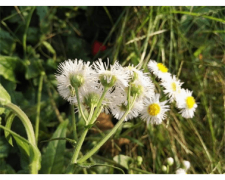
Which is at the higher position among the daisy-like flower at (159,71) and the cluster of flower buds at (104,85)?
the daisy-like flower at (159,71)

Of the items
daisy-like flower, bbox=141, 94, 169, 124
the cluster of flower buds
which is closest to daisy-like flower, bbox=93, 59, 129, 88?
the cluster of flower buds

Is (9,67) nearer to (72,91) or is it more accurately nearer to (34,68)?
(34,68)

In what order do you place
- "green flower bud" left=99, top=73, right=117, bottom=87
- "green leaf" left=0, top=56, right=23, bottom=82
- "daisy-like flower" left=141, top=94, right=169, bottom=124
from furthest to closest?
1. "green leaf" left=0, top=56, right=23, bottom=82
2. "daisy-like flower" left=141, top=94, right=169, bottom=124
3. "green flower bud" left=99, top=73, right=117, bottom=87

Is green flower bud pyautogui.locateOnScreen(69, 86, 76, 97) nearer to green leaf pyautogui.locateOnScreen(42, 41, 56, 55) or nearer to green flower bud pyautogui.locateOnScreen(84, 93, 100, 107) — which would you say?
green flower bud pyautogui.locateOnScreen(84, 93, 100, 107)

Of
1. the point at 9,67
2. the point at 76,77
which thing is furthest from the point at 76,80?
the point at 9,67

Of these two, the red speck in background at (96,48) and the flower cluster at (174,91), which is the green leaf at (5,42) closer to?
the red speck in background at (96,48)

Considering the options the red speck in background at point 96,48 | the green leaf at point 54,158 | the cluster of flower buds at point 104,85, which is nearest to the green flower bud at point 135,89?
the cluster of flower buds at point 104,85
